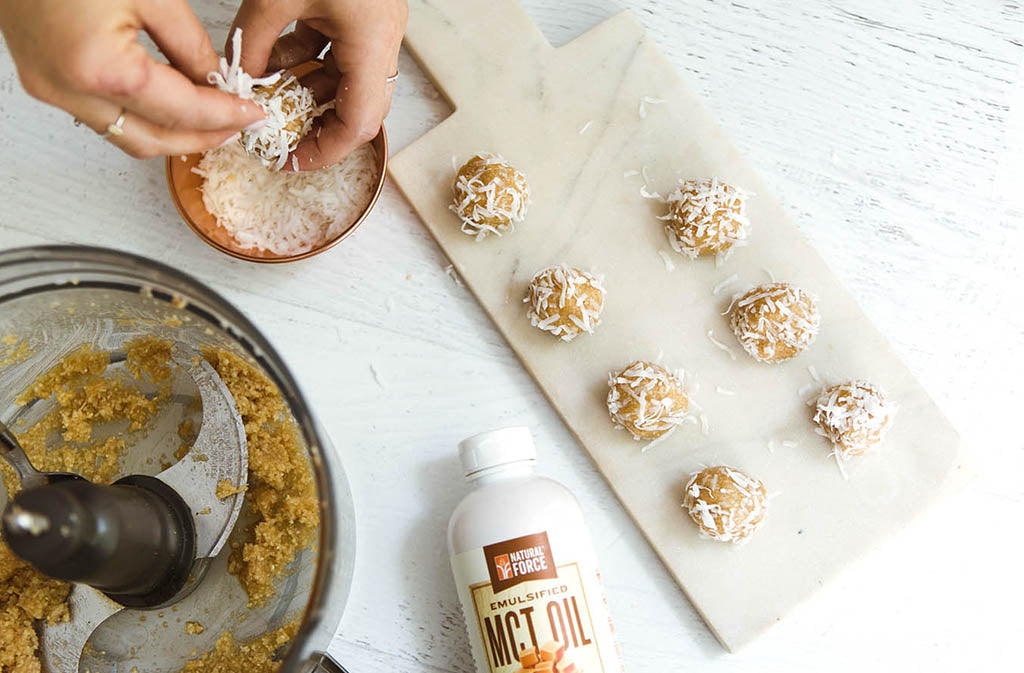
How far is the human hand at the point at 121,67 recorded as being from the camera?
27.6 inches

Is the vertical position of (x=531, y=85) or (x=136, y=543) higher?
(x=531, y=85)

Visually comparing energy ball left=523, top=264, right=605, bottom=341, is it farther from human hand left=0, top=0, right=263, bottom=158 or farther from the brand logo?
human hand left=0, top=0, right=263, bottom=158

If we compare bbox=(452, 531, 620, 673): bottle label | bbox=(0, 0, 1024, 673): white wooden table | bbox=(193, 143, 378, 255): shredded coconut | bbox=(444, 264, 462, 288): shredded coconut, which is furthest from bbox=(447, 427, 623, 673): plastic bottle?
bbox=(193, 143, 378, 255): shredded coconut

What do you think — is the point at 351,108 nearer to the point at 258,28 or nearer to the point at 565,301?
the point at 258,28

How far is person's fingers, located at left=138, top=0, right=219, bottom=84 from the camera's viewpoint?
757 mm

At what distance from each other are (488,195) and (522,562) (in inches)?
19.0

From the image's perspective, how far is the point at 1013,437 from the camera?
112 cm

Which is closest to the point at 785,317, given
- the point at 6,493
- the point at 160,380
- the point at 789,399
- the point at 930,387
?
the point at 789,399

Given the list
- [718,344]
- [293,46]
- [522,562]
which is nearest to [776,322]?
[718,344]

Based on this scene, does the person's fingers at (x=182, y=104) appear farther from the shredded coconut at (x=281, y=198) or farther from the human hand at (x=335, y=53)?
the shredded coconut at (x=281, y=198)

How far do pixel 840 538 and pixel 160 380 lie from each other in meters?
0.95

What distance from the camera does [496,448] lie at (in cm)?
97

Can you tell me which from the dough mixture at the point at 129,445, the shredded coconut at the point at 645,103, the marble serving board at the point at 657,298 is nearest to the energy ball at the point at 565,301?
the marble serving board at the point at 657,298

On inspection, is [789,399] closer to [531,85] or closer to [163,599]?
[531,85]
